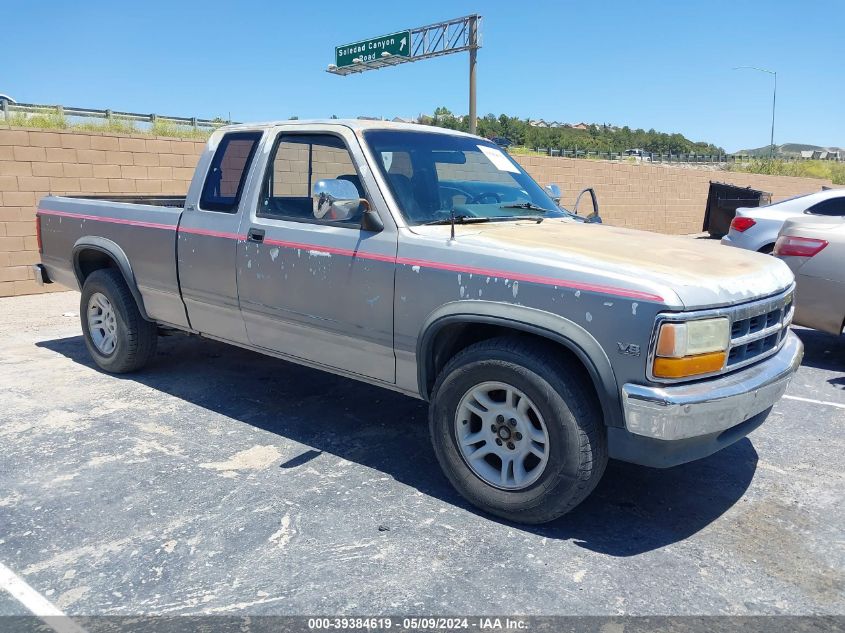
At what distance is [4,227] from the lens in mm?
9016

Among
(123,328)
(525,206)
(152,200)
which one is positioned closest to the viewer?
(525,206)

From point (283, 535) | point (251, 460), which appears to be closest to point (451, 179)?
point (251, 460)

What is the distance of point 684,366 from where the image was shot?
116 inches

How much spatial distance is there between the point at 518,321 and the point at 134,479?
231 cm

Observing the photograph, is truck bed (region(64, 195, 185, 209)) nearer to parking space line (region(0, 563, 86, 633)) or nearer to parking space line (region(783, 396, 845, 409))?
parking space line (region(0, 563, 86, 633))

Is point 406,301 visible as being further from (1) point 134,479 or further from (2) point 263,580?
(1) point 134,479

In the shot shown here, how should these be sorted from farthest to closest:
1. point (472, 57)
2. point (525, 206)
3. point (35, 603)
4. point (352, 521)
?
point (472, 57) < point (525, 206) < point (352, 521) < point (35, 603)

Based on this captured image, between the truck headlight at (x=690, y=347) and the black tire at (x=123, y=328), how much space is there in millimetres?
4152

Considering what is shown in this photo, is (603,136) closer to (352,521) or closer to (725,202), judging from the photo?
(725,202)

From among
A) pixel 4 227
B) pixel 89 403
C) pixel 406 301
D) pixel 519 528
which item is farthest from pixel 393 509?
pixel 4 227

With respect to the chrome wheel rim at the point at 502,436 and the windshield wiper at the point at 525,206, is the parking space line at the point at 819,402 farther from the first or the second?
the chrome wheel rim at the point at 502,436

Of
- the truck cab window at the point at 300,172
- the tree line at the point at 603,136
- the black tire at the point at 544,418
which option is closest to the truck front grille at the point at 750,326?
the black tire at the point at 544,418

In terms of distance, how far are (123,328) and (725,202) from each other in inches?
655

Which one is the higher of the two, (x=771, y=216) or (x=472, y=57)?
(x=472, y=57)
